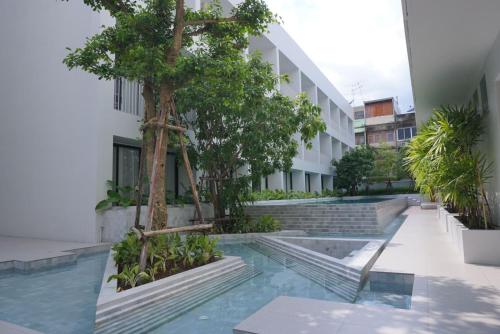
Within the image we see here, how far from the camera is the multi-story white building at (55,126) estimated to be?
9.72 metres

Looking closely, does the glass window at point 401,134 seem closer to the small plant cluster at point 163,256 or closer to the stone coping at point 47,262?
the small plant cluster at point 163,256

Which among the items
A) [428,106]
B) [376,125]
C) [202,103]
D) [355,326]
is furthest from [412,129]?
[355,326]

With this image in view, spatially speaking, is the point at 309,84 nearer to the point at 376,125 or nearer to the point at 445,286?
the point at 376,125

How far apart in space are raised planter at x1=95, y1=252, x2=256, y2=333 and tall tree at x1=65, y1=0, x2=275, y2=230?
1093 millimetres

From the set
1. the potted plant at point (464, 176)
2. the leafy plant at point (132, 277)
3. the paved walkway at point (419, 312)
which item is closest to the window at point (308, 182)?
the potted plant at point (464, 176)

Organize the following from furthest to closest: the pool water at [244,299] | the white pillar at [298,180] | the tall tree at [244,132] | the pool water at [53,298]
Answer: the white pillar at [298,180]
the tall tree at [244,132]
the pool water at [53,298]
the pool water at [244,299]

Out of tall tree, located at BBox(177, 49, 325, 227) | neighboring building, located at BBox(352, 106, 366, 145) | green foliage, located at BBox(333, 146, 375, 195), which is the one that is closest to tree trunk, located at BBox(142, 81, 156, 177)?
tall tree, located at BBox(177, 49, 325, 227)

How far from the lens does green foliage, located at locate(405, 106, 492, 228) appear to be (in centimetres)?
618

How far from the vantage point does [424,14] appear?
4.94m

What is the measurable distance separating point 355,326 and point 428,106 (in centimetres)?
926

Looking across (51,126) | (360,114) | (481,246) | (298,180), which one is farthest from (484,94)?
(360,114)

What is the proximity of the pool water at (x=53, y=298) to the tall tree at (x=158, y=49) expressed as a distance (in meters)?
1.45

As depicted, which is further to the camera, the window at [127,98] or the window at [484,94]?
the window at [127,98]

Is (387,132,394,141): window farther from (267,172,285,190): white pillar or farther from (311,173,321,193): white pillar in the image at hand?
(267,172,285,190): white pillar
